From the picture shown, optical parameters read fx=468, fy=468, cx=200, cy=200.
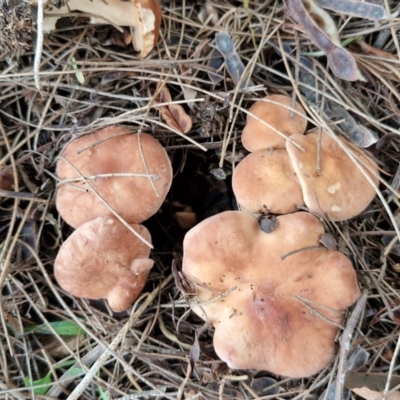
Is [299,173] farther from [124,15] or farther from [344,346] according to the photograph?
[124,15]

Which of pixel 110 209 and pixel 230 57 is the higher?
pixel 230 57

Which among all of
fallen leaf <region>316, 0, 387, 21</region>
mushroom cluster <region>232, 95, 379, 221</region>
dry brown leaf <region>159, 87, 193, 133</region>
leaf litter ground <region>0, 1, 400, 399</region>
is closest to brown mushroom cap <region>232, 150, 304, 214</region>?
mushroom cluster <region>232, 95, 379, 221</region>

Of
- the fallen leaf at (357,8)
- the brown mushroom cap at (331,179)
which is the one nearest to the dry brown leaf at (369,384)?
the brown mushroom cap at (331,179)

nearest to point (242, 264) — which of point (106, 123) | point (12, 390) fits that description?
point (106, 123)

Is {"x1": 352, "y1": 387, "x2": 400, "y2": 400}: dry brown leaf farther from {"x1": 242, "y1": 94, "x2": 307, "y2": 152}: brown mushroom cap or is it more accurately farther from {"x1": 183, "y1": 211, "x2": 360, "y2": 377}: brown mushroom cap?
{"x1": 242, "y1": 94, "x2": 307, "y2": 152}: brown mushroom cap

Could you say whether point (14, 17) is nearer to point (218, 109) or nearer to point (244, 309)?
point (218, 109)

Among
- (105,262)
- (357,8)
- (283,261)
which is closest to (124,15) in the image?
(357,8)

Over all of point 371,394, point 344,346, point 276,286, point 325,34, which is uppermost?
point 325,34

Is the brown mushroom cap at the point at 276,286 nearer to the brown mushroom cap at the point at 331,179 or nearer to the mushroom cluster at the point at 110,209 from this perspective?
the brown mushroom cap at the point at 331,179
